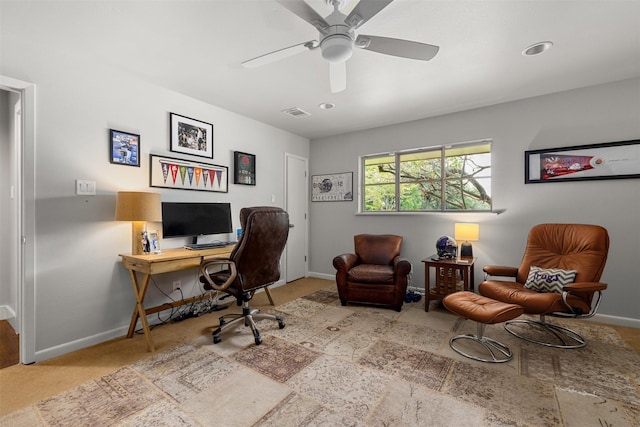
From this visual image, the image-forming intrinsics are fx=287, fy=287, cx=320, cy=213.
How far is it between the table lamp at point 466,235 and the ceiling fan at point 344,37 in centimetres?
215

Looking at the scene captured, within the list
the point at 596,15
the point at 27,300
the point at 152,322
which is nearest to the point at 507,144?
the point at 596,15

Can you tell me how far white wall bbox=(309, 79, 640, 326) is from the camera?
2.87 metres

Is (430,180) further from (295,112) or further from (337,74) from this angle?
(337,74)

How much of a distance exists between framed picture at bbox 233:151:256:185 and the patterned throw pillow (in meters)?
3.39

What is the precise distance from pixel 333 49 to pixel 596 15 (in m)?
1.79

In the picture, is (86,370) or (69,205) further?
(69,205)

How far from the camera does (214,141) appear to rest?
355 cm

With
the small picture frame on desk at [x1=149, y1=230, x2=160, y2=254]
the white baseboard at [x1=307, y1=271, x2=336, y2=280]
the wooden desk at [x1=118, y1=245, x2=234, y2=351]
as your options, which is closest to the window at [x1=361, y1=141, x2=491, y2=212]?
the white baseboard at [x1=307, y1=271, x2=336, y2=280]

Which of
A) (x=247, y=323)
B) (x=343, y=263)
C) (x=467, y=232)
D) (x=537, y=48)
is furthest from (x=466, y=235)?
(x=247, y=323)

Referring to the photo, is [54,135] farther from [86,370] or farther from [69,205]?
[86,370]

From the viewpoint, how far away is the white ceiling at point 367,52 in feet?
6.12

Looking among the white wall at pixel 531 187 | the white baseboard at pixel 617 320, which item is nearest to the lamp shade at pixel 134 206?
the white wall at pixel 531 187

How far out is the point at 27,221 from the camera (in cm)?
219

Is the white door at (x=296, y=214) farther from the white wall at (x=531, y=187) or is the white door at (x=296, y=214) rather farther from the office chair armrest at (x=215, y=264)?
the office chair armrest at (x=215, y=264)
